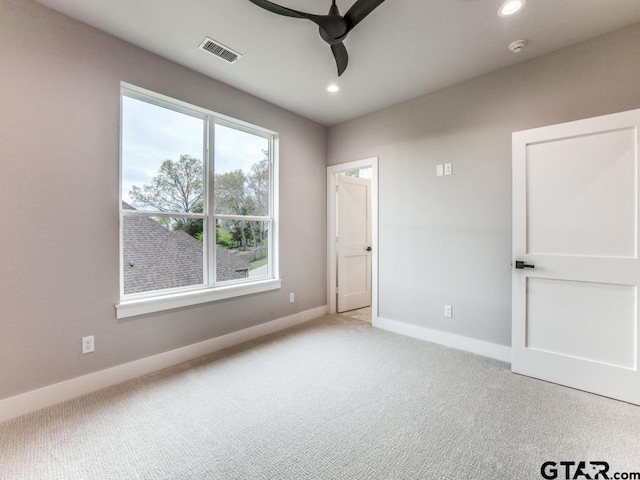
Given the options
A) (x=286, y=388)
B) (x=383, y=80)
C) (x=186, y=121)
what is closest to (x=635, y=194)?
(x=383, y=80)

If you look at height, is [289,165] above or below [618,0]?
below

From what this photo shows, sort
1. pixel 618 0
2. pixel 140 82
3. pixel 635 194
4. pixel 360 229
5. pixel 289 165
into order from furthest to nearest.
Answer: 1. pixel 360 229
2. pixel 289 165
3. pixel 140 82
4. pixel 635 194
5. pixel 618 0

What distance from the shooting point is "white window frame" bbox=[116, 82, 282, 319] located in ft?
7.93

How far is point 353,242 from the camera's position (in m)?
4.41

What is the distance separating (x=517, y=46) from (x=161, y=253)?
3603mm

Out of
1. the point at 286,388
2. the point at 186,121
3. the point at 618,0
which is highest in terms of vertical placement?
the point at 618,0

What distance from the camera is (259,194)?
3.50 meters

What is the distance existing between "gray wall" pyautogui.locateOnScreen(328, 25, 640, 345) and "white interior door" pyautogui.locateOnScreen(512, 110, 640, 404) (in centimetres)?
25

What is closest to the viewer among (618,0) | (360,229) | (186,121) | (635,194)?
(618,0)

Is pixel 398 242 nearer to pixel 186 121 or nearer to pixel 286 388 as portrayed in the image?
pixel 286 388

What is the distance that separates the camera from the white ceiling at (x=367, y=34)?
194 cm

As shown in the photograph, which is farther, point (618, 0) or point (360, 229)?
point (360, 229)

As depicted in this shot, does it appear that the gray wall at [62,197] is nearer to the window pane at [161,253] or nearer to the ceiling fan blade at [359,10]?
the window pane at [161,253]

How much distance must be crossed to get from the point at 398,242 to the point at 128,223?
9.36 feet
